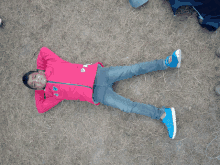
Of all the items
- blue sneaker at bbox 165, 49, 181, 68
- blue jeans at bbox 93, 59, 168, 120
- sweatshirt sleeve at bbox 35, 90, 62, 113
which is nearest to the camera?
blue sneaker at bbox 165, 49, 181, 68

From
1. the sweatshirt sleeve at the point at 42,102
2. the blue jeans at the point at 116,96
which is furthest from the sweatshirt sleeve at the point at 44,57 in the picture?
the blue jeans at the point at 116,96

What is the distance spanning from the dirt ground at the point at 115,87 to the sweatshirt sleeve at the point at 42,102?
17cm

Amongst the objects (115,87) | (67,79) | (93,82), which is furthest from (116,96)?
(67,79)

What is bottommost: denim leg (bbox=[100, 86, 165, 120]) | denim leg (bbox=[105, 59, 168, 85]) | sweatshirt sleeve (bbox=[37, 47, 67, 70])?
denim leg (bbox=[100, 86, 165, 120])

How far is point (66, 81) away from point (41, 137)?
3.43 ft

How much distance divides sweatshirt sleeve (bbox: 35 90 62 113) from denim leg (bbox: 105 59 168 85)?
35.1 inches

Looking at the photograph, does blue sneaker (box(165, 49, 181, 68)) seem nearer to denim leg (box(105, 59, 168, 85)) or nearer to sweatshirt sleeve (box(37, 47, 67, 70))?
denim leg (box(105, 59, 168, 85))

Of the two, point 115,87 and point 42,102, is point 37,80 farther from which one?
point 115,87

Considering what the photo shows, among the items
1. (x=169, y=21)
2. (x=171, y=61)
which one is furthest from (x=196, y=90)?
(x=169, y=21)

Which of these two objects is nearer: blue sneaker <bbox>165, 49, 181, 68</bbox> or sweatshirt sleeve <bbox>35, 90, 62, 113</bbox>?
blue sneaker <bbox>165, 49, 181, 68</bbox>

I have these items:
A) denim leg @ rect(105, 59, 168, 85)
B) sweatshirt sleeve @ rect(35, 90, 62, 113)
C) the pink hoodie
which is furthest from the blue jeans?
sweatshirt sleeve @ rect(35, 90, 62, 113)

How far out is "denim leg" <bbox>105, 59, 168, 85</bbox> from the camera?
184 cm

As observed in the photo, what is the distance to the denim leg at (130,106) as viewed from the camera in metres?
1.89

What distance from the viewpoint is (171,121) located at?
189 cm
